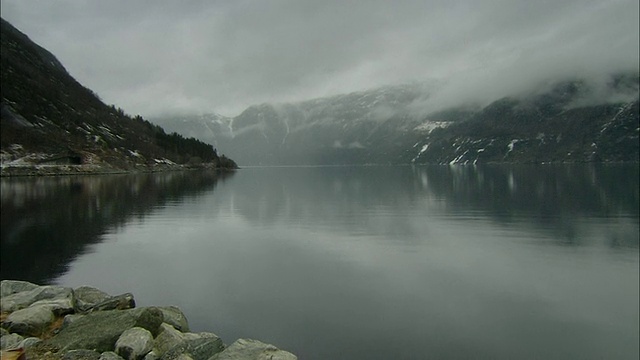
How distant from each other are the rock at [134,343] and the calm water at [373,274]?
13.7 feet

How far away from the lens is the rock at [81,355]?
12.6 meters

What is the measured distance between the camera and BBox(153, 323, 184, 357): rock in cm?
1362

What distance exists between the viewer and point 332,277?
984 inches

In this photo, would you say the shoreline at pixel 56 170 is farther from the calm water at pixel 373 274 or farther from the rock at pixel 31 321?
the rock at pixel 31 321

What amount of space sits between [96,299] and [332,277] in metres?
12.3

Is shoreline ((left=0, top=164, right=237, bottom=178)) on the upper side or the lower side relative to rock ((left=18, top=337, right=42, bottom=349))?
upper

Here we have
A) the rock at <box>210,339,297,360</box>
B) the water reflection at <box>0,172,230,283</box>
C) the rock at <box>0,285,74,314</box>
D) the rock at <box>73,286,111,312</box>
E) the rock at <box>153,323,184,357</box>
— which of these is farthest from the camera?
the water reflection at <box>0,172,230,283</box>

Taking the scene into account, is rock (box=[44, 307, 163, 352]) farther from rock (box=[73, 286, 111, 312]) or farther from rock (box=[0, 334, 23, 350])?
rock (box=[73, 286, 111, 312])

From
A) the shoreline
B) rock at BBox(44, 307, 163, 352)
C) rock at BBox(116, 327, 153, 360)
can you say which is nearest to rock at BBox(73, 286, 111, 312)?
rock at BBox(44, 307, 163, 352)

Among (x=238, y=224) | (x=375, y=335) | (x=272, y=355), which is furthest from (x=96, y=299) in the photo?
(x=238, y=224)

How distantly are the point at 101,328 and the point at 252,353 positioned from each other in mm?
5816

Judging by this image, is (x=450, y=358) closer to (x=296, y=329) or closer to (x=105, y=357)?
(x=296, y=329)

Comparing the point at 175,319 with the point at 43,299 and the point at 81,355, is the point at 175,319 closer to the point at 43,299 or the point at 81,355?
the point at 81,355

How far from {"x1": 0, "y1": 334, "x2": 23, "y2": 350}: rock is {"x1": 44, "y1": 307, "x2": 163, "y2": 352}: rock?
83 cm
